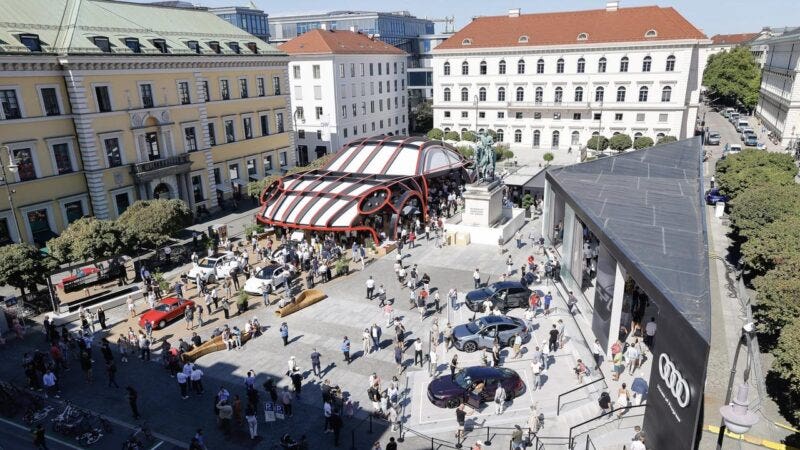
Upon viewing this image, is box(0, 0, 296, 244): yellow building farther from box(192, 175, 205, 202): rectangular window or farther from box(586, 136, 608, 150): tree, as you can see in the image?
box(586, 136, 608, 150): tree

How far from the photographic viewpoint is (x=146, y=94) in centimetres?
4291

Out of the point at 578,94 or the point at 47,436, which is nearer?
the point at 47,436

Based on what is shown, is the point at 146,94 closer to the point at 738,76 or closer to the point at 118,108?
the point at 118,108

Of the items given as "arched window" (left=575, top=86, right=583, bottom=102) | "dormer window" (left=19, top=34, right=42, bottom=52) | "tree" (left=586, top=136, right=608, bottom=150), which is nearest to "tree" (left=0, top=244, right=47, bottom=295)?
"dormer window" (left=19, top=34, right=42, bottom=52)

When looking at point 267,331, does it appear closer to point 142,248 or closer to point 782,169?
point 142,248

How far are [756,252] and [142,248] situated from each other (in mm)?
37115

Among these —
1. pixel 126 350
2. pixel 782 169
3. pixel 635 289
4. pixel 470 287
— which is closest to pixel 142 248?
pixel 126 350

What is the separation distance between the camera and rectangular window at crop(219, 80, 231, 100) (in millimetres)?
49625

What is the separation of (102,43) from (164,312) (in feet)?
78.2

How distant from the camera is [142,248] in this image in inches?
1492

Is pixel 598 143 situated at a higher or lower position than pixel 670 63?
lower

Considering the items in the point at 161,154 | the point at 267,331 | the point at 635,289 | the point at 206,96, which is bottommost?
the point at 267,331

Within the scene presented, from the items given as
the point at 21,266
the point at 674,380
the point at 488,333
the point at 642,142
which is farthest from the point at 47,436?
the point at 642,142

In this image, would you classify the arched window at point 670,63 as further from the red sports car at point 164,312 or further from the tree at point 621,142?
the red sports car at point 164,312
